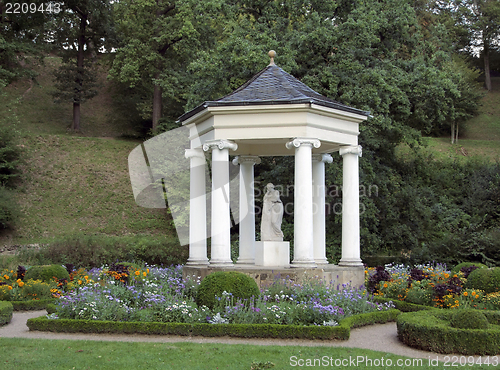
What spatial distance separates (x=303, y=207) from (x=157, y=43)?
3445 cm

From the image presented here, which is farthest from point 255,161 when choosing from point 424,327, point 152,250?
point 424,327

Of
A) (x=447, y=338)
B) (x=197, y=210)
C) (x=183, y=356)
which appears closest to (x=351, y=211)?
(x=197, y=210)

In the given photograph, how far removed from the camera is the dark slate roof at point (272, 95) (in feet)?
57.4

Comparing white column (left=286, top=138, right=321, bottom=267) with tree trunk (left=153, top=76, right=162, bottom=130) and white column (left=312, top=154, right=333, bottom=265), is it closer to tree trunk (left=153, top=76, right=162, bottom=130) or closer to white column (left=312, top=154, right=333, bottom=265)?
white column (left=312, top=154, right=333, bottom=265)

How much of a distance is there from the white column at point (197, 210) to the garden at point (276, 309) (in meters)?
2.25

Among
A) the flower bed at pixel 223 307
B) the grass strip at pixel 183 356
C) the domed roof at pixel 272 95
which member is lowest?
the grass strip at pixel 183 356

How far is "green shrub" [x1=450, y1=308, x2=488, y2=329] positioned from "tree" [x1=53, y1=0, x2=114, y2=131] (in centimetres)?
4570

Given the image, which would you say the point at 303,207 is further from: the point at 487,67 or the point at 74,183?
the point at 487,67

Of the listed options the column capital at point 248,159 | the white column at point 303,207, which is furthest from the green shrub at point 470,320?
the column capital at point 248,159

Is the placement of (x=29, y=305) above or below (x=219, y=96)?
below

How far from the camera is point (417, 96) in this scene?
102 ft

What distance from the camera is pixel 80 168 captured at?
145 feet

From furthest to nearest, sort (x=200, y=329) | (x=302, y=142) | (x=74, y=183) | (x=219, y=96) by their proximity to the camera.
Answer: (x=74, y=183), (x=219, y=96), (x=302, y=142), (x=200, y=329)

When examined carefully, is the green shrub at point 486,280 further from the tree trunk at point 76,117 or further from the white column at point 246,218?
the tree trunk at point 76,117
